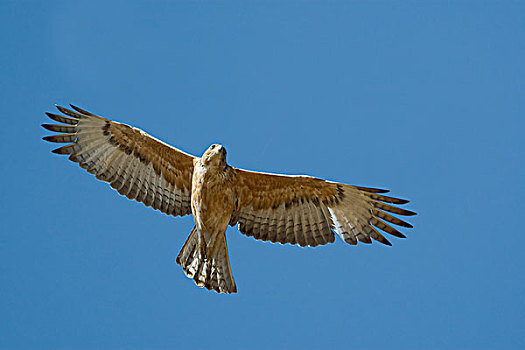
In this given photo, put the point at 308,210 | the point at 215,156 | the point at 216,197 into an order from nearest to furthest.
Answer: the point at 215,156, the point at 216,197, the point at 308,210

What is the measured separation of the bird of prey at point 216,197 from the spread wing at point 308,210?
0.02 m

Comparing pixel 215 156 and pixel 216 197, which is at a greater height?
pixel 215 156

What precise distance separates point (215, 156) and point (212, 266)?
5.70ft

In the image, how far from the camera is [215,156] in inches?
343

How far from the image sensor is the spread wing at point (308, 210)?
30.2ft

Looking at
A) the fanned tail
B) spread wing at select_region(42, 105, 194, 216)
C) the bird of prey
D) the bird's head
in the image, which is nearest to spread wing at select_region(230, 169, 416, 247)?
the bird of prey

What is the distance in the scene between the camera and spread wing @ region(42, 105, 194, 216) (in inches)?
370

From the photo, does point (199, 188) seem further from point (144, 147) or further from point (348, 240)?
point (348, 240)

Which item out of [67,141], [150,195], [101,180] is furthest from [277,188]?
[67,141]

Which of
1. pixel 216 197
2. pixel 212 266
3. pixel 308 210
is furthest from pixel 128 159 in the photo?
pixel 308 210

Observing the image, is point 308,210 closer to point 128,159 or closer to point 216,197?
point 216,197

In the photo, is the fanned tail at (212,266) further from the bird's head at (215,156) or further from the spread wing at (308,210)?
the bird's head at (215,156)

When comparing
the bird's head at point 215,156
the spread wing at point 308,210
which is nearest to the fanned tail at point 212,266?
the spread wing at point 308,210

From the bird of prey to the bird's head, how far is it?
0.46 ft
